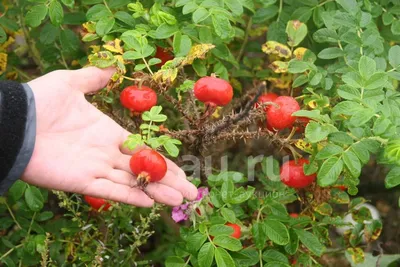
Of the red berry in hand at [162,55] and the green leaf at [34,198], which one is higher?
the red berry in hand at [162,55]

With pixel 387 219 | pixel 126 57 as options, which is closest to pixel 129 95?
pixel 126 57

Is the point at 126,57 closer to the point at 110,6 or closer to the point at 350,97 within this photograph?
the point at 110,6

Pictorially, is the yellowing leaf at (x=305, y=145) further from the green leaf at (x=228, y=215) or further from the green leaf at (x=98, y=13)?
the green leaf at (x=98, y=13)

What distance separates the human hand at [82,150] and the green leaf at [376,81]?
1.92ft

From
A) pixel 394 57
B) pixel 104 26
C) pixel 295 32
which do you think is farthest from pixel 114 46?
pixel 394 57

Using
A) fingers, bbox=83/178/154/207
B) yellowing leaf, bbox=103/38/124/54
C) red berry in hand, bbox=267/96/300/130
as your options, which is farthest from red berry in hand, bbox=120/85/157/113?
red berry in hand, bbox=267/96/300/130

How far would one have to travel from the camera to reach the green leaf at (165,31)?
2.04 metres

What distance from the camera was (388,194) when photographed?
132 inches

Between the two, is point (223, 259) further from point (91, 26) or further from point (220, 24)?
point (91, 26)

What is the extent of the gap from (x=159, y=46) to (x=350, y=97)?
2.31 ft

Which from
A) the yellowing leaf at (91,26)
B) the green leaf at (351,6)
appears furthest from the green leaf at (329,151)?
the yellowing leaf at (91,26)

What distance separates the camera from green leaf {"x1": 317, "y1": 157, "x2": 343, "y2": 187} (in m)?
1.75

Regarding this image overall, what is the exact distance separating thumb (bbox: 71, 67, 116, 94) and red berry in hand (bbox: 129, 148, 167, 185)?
260 millimetres

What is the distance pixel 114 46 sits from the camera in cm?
205
